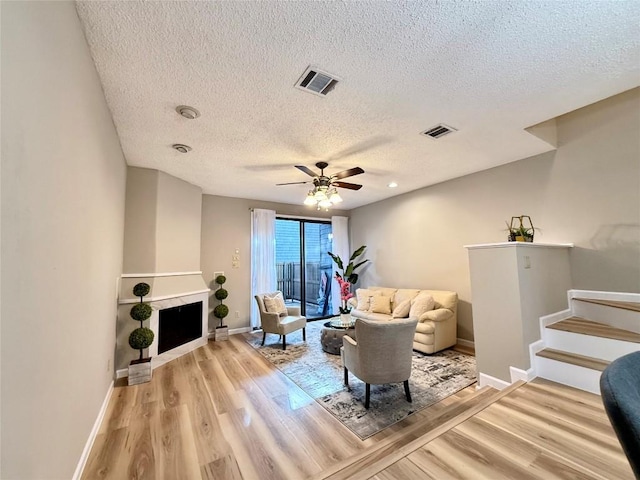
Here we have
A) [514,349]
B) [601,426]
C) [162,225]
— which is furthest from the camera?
[162,225]

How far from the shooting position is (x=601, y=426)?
1.85m

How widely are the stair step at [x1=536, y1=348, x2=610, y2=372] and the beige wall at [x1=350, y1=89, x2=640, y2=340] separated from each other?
120 centimetres

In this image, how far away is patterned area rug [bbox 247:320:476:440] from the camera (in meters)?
2.56

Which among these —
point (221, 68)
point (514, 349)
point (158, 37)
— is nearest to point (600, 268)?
point (514, 349)

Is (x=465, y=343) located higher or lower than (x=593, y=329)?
lower

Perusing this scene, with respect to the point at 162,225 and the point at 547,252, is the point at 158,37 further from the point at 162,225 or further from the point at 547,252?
the point at 547,252

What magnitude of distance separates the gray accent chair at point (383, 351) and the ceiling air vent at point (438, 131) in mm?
2102

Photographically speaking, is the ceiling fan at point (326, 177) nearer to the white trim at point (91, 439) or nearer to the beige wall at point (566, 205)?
the beige wall at point (566, 205)

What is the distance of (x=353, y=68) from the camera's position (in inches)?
78.0

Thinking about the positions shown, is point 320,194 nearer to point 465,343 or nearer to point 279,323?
point 279,323

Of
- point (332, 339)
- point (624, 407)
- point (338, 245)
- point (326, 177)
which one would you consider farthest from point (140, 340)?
point (338, 245)

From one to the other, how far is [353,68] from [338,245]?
5.16 meters

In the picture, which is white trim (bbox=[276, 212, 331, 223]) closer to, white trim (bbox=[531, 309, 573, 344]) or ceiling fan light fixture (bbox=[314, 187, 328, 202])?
ceiling fan light fixture (bbox=[314, 187, 328, 202])

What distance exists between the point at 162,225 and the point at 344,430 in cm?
375
